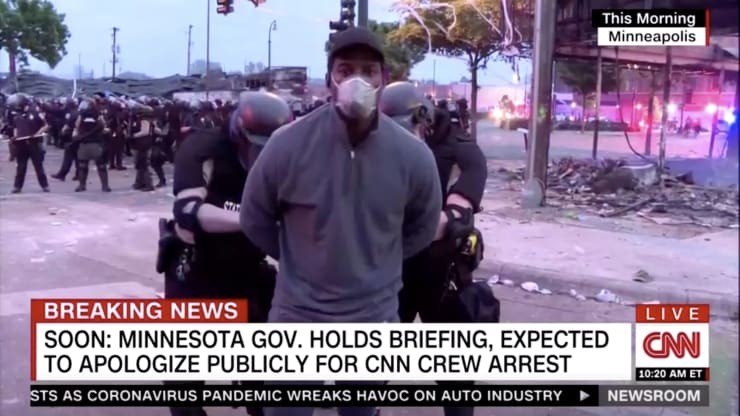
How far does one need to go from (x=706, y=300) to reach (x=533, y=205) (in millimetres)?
5109

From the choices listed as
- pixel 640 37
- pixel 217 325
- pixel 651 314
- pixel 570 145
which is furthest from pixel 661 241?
pixel 570 145

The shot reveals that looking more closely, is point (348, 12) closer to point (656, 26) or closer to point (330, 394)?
point (656, 26)

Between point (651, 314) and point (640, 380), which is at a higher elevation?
point (651, 314)

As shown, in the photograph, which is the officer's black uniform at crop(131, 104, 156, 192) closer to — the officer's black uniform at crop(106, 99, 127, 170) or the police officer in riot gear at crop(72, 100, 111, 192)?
the police officer in riot gear at crop(72, 100, 111, 192)

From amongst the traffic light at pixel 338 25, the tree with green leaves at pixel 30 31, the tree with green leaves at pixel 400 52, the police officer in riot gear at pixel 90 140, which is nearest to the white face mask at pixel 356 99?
the police officer in riot gear at pixel 90 140

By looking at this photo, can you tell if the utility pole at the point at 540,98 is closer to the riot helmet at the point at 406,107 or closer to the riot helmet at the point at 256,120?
the riot helmet at the point at 406,107

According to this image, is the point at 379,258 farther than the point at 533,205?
No

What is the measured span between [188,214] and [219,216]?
126mm

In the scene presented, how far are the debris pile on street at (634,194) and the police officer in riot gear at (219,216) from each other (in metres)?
8.05

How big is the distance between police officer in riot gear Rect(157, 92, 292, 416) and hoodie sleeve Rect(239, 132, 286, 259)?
0.49 m

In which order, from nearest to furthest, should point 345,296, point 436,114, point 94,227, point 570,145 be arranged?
point 345,296 < point 436,114 < point 94,227 < point 570,145

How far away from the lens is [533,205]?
1149 cm

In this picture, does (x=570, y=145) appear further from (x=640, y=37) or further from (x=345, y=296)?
(x=345, y=296)

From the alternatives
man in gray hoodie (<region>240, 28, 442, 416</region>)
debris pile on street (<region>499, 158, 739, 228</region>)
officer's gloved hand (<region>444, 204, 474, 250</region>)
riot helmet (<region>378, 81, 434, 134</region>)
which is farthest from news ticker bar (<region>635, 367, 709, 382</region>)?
debris pile on street (<region>499, 158, 739, 228</region>)
